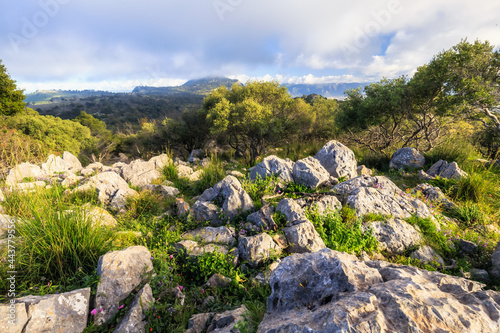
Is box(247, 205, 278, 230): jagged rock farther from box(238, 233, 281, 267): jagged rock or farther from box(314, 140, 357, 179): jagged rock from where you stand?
box(314, 140, 357, 179): jagged rock

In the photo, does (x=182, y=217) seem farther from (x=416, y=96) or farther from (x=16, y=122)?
(x=16, y=122)

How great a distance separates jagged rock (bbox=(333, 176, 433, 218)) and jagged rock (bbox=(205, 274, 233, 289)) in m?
3.57

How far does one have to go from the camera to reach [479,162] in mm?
7570

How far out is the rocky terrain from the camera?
1686 mm

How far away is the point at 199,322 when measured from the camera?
8.43ft

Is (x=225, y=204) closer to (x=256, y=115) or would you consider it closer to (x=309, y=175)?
(x=309, y=175)

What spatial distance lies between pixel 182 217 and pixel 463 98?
12420 millimetres

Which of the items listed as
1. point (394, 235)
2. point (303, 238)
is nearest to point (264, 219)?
point (303, 238)

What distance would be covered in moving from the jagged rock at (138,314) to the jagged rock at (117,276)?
227mm

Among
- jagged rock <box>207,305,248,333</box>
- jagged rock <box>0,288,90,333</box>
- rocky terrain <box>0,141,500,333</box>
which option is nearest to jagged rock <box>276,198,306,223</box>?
rocky terrain <box>0,141,500,333</box>

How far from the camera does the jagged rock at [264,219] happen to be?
447 cm

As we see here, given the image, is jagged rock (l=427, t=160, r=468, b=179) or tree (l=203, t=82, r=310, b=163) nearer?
jagged rock (l=427, t=160, r=468, b=179)

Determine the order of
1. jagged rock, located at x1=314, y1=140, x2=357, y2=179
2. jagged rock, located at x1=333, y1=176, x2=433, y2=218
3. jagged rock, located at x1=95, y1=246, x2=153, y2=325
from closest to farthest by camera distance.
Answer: jagged rock, located at x1=95, y1=246, x2=153, y2=325 < jagged rock, located at x1=333, y1=176, x2=433, y2=218 < jagged rock, located at x1=314, y1=140, x2=357, y2=179

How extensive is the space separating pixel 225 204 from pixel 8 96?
26044mm
